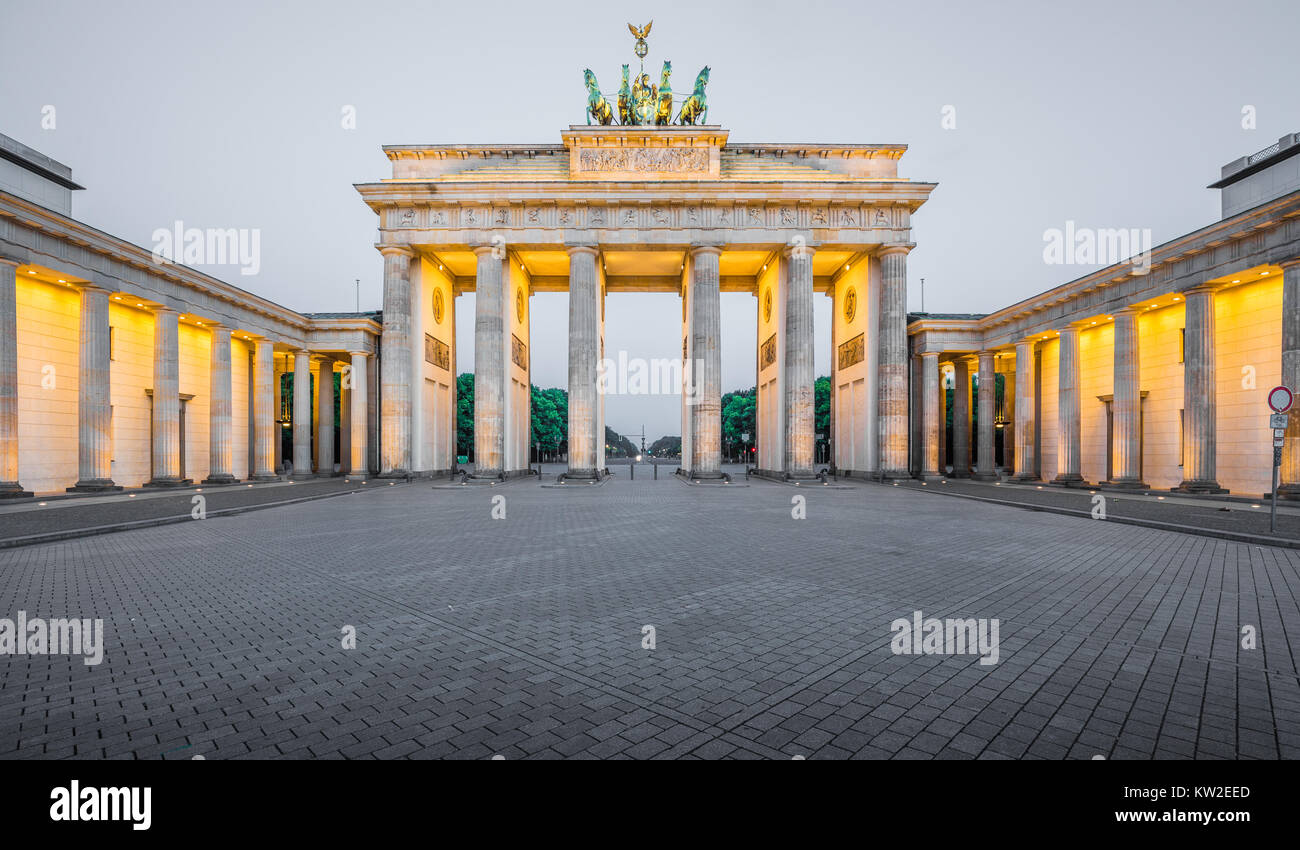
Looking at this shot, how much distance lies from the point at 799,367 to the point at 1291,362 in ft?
60.1

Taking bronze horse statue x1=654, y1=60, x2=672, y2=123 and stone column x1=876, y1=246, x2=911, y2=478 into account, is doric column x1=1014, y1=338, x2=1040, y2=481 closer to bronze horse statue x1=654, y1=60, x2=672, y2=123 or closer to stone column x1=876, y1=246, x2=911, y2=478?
stone column x1=876, y1=246, x2=911, y2=478

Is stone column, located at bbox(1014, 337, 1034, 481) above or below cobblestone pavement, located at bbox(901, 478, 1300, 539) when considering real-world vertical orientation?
above

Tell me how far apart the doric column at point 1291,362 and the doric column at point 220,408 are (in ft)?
152

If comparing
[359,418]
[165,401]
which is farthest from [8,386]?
[359,418]

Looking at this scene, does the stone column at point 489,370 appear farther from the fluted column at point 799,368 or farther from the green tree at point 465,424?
the green tree at point 465,424

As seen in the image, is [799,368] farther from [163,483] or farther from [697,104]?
[163,483]

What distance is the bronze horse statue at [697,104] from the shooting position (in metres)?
33.8

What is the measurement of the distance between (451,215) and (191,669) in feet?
105

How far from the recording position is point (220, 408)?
1206 inches

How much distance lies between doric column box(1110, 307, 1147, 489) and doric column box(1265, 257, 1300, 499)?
6.28 m

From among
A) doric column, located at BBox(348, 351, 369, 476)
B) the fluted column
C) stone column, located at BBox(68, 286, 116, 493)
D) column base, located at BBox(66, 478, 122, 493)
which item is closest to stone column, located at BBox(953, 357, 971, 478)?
the fluted column

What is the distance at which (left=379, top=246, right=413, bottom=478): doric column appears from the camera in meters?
31.4

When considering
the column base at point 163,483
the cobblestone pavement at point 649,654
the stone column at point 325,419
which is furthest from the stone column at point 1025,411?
the stone column at point 325,419
